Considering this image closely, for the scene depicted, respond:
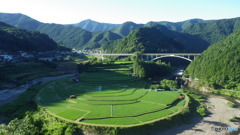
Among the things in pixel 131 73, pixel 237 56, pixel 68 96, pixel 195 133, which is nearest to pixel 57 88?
pixel 68 96

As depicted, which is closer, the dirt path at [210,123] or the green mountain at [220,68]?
the dirt path at [210,123]

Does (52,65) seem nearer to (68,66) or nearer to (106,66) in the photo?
(68,66)

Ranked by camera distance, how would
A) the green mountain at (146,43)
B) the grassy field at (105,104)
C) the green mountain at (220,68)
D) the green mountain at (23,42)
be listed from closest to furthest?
1. the grassy field at (105,104)
2. the green mountain at (220,68)
3. the green mountain at (23,42)
4. the green mountain at (146,43)

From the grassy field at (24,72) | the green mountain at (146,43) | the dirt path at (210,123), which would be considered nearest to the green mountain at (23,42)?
the grassy field at (24,72)

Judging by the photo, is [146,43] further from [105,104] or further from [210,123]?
[210,123]

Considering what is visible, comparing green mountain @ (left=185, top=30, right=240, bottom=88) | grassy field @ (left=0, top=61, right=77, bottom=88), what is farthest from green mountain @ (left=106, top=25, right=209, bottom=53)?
green mountain @ (left=185, top=30, right=240, bottom=88)

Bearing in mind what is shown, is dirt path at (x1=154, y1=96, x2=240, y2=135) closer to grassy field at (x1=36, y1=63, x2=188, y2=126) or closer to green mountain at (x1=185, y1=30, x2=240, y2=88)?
grassy field at (x1=36, y1=63, x2=188, y2=126)

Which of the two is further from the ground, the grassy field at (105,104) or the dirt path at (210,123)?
the grassy field at (105,104)

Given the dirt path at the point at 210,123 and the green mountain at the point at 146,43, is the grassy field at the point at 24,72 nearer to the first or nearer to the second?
the green mountain at the point at 146,43
